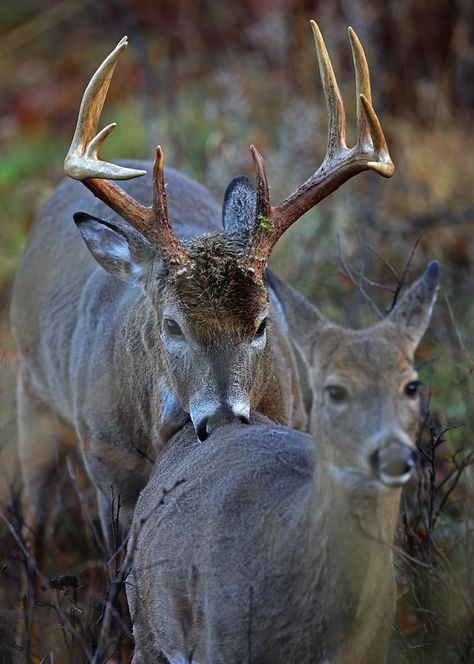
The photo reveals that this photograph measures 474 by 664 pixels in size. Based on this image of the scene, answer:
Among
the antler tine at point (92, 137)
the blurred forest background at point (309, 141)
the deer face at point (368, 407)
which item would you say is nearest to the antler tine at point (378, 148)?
the blurred forest background at point (309, 141)

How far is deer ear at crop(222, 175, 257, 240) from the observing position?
616 centimetres

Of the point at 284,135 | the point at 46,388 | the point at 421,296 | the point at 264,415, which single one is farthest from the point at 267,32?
the point at 421,296

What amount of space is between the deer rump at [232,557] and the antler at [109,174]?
104 centimetres

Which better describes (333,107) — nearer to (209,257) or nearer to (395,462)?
(209,257)

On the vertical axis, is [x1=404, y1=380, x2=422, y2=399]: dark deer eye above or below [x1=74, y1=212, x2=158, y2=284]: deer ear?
below

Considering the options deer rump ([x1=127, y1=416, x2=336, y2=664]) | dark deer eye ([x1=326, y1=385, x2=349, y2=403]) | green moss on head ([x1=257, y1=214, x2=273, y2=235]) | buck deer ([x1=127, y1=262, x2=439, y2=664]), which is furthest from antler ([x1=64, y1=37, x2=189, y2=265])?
dark deer eye ([x1=326, y1=385, x2=349, y2=403])

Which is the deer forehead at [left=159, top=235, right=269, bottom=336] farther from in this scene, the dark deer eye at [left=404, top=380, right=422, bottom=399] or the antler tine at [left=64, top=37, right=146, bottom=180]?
the dark deer eye at [left=404, top=380, right=422, bottom=399]

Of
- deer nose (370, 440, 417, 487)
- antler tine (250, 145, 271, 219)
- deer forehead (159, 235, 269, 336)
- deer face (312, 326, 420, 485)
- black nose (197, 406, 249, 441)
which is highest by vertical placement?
antler tine (250, 145, 271, 219)

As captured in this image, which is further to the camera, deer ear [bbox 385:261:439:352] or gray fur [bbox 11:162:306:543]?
gray fur [bbox 11:162:306:543]

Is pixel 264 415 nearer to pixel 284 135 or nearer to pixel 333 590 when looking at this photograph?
pixel 333 590

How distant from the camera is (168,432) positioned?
5863 mm

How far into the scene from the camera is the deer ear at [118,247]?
6.09 m

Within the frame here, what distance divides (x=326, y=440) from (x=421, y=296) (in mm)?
681

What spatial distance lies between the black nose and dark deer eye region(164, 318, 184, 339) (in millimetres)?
512
